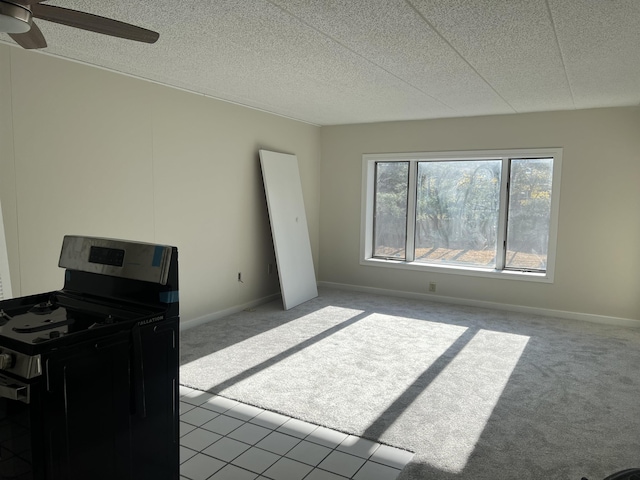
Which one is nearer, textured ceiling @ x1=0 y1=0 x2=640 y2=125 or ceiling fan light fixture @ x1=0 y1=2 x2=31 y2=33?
ceiling fan light fixture @ x1=0 y1=2 x2=31 y2=33

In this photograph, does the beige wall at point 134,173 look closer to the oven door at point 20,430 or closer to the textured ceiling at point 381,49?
the textured ceiling at point 381,49

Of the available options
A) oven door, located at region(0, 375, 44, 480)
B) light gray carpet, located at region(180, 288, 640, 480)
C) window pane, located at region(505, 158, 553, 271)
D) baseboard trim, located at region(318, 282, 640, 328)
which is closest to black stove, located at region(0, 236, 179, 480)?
oven door, located at region(0, 375, 44, 480)

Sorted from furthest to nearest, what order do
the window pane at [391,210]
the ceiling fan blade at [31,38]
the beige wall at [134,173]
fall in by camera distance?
the window pane at [391,210] → the beige wall at [134,173] → the ceiling fan blade at [31,38]

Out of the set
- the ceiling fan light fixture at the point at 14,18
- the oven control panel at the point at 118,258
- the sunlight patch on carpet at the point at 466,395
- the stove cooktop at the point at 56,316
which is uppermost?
the ceiling fan light fixture at the point at 14,18

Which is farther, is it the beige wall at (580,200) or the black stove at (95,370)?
the beige wall at (580,200)

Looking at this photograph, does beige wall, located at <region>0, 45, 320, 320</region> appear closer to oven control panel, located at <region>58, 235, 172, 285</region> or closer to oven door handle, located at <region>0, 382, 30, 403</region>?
oven control panel, located at <region>58, 235, 172, 285</region>

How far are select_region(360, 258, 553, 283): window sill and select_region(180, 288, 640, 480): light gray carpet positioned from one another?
1.47 ft

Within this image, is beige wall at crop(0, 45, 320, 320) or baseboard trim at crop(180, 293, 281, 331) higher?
beige wall at crop(0, 45, 320, 320)

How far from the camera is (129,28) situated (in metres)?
1.88

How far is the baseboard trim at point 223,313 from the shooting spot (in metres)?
4.63

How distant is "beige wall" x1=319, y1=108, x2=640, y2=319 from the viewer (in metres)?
4.90

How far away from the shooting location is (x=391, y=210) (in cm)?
638

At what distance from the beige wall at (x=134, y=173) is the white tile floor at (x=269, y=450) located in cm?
157

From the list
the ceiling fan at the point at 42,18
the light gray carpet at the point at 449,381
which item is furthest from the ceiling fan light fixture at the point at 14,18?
the light gray carpet at the point at 449,381
